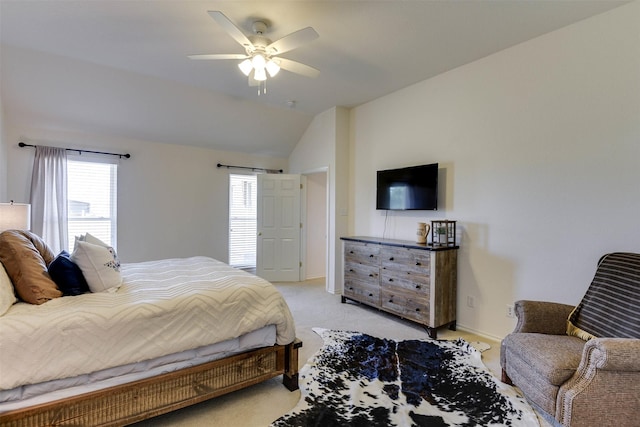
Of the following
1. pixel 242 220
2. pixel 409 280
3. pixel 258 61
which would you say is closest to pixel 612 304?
pixel 409 280

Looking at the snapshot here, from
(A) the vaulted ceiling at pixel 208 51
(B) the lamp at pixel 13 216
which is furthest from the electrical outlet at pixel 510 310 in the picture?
(B) the lamp at pixel 13 216

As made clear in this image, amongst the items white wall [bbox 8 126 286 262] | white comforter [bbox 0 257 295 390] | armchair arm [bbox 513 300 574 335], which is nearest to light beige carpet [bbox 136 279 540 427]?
white comforter [bbox 0 257 295 390]

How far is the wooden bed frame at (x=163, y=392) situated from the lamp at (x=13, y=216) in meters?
1.74

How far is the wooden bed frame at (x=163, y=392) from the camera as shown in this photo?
5.02ft

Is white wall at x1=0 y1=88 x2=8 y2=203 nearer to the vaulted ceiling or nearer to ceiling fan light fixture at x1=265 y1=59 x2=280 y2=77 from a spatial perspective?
the vaulted ceiling

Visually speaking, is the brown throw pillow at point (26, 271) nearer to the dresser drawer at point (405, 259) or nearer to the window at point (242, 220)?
the dresser drawer at point (405, 259)

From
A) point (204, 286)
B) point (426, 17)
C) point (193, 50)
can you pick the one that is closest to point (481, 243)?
point (426, 17)

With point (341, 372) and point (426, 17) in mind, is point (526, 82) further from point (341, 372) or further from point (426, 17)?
point (341, 372)

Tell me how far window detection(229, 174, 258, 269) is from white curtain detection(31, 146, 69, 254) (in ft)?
7.74

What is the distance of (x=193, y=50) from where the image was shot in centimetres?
311

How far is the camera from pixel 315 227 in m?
6.05

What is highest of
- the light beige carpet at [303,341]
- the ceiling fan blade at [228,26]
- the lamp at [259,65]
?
the ceiling fan blade at [228,26]

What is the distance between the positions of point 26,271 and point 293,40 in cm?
228

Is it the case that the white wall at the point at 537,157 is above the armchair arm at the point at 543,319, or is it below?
above
